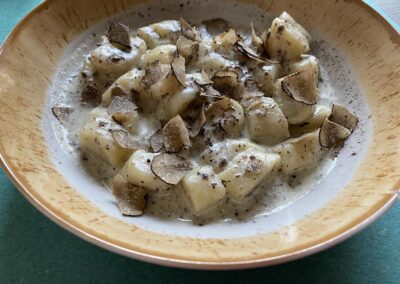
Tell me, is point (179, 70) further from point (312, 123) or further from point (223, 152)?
point (312, 123)

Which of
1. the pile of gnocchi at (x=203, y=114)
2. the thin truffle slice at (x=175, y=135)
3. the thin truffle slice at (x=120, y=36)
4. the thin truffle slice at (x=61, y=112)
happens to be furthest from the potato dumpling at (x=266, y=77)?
the thin truffle slice at (x=61, y=112)

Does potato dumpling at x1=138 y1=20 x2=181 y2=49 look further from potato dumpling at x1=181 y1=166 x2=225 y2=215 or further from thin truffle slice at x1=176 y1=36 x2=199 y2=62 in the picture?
potato dumpling at x1=181 y1=166 x2=225 y2=215

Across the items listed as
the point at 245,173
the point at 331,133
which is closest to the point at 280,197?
the point at 245,173

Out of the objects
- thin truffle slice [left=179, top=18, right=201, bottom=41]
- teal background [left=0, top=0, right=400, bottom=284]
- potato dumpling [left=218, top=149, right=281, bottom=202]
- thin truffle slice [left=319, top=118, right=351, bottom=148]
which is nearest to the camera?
teal background [left=0, top=0, right=400, bottom=284]

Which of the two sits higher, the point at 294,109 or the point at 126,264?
the point at 294,109

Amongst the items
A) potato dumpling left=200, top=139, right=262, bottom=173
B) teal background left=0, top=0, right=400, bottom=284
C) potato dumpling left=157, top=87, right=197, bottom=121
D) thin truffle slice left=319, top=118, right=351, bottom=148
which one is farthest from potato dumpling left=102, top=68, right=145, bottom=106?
thin truffle slice left=319, top=118, right=351, bottom=148

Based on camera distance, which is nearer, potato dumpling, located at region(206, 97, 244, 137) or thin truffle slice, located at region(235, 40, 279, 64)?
potato dumpling, located at region(206, 97, 244, 137)

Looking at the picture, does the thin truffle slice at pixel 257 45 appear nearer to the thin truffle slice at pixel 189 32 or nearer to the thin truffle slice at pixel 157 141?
the thin truffle slice at pixel 189 32

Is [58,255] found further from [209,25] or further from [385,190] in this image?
[209,25]
